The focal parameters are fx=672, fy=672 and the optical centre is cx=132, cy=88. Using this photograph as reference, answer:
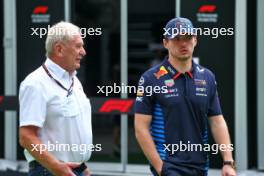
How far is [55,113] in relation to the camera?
3.83 metres

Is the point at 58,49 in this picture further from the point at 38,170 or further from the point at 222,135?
the point at 222,135

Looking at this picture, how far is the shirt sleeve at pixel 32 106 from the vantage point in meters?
3.73

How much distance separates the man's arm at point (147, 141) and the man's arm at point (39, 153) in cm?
53

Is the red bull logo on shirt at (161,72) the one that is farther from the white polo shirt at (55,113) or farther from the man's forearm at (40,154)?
the man's forearm at (40,154)

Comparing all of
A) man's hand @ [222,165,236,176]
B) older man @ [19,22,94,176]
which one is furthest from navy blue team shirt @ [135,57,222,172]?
older man @ [19,22,94,176]

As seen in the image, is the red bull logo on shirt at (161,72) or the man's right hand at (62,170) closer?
the man's right hand at (62,170)

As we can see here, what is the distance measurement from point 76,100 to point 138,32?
5.30 m

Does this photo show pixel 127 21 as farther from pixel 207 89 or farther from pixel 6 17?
pixel 207 89

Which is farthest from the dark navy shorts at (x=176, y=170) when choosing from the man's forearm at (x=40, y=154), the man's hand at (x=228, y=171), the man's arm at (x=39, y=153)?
the man's forearm at (x=40, y=154)

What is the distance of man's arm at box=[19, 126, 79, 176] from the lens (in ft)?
12.0

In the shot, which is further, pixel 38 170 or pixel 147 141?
pixel 147 141

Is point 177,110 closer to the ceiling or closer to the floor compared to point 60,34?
closer to the floor

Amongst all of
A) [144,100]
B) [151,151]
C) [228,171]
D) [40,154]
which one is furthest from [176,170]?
[40,154]

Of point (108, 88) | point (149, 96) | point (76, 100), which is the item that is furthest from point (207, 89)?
point (108, 88)
